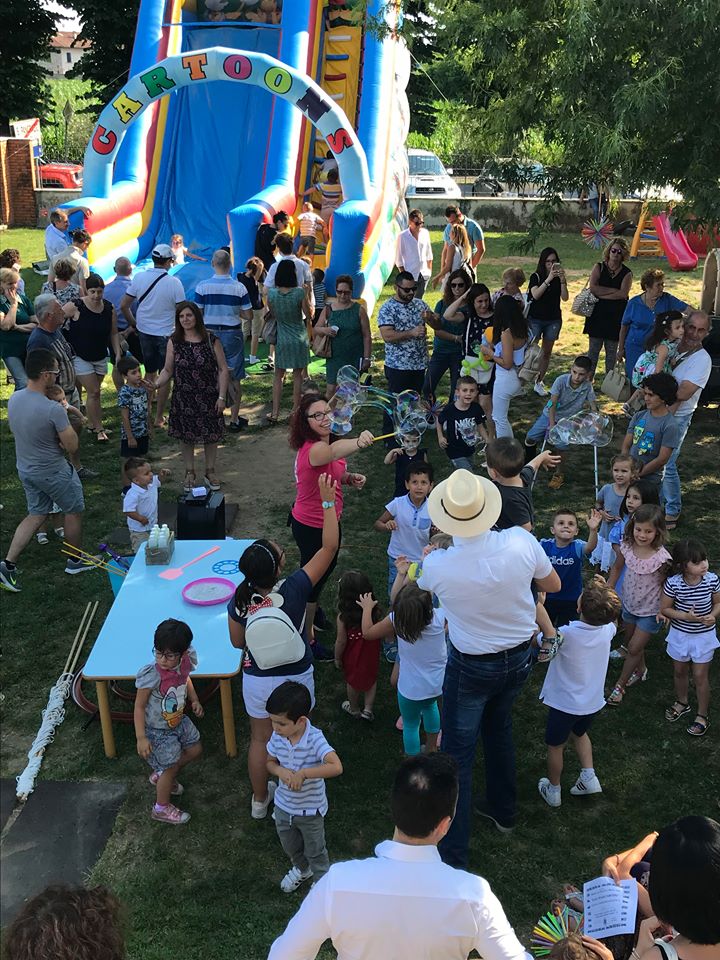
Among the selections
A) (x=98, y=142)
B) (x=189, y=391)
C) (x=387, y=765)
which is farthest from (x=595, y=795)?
(x=98, y=142)

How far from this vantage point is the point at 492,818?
4.48 meters

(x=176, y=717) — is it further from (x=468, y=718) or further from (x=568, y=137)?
(x=568, y=137)

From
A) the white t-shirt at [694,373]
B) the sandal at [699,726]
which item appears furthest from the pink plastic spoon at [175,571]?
the white t-shirt at [694,373]

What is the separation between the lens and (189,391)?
765cm

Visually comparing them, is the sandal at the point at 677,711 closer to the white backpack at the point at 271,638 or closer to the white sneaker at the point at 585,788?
the white sneaker at the point at 585,788

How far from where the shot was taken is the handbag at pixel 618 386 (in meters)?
9.38

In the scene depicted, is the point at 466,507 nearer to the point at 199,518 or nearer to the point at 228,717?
the point at 228,717

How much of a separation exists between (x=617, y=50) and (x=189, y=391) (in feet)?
Result: 13.8

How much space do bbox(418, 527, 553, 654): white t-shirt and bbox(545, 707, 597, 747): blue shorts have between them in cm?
80

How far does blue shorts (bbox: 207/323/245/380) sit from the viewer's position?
29.4ft

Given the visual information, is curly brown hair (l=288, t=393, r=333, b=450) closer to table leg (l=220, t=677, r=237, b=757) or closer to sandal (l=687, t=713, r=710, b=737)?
table leg (l=220, t=677, r=237, b=757)

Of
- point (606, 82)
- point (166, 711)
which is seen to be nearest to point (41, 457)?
point (166, 711)

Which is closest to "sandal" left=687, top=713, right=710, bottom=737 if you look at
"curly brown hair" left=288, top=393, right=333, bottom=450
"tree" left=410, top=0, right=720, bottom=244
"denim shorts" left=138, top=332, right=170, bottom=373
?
"curly brown hair" left=288, top=393, right=333, bottom=450

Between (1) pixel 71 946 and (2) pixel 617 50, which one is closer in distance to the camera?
(1) pixel 71 946
